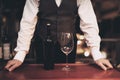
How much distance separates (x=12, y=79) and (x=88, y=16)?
0.80 meters

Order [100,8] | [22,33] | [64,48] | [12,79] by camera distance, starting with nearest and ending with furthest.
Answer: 1. [12,79]
2. [64,48]
3. [22,33]
4. [100,8]

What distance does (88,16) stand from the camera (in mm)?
2191

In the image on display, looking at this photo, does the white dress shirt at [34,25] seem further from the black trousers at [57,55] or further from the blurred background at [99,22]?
the blurred background at [99,22]

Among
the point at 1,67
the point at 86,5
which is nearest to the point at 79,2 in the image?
the point at 86,5

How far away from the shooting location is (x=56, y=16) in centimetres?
229

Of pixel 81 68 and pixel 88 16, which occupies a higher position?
pixel 88 16

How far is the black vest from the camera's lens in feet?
7.34

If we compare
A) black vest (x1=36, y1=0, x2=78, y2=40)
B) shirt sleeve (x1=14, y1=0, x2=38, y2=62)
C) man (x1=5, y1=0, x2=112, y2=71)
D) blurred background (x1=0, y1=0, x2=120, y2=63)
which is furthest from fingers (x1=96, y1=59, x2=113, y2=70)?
blurred background (x1=0, y1=0, x2=120, y2=63)

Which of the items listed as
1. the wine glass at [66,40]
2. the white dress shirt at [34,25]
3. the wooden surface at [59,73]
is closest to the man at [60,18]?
the white dress shirt at [34,25]

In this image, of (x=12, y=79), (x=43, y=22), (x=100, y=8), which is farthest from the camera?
(x=100, y=8)

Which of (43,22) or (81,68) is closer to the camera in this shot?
(81,68)

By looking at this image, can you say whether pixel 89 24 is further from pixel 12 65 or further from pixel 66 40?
pixel 12 65

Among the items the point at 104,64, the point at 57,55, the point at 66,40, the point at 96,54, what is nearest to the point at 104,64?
the point at 104,64

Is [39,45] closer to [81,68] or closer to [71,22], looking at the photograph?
[71,22]
